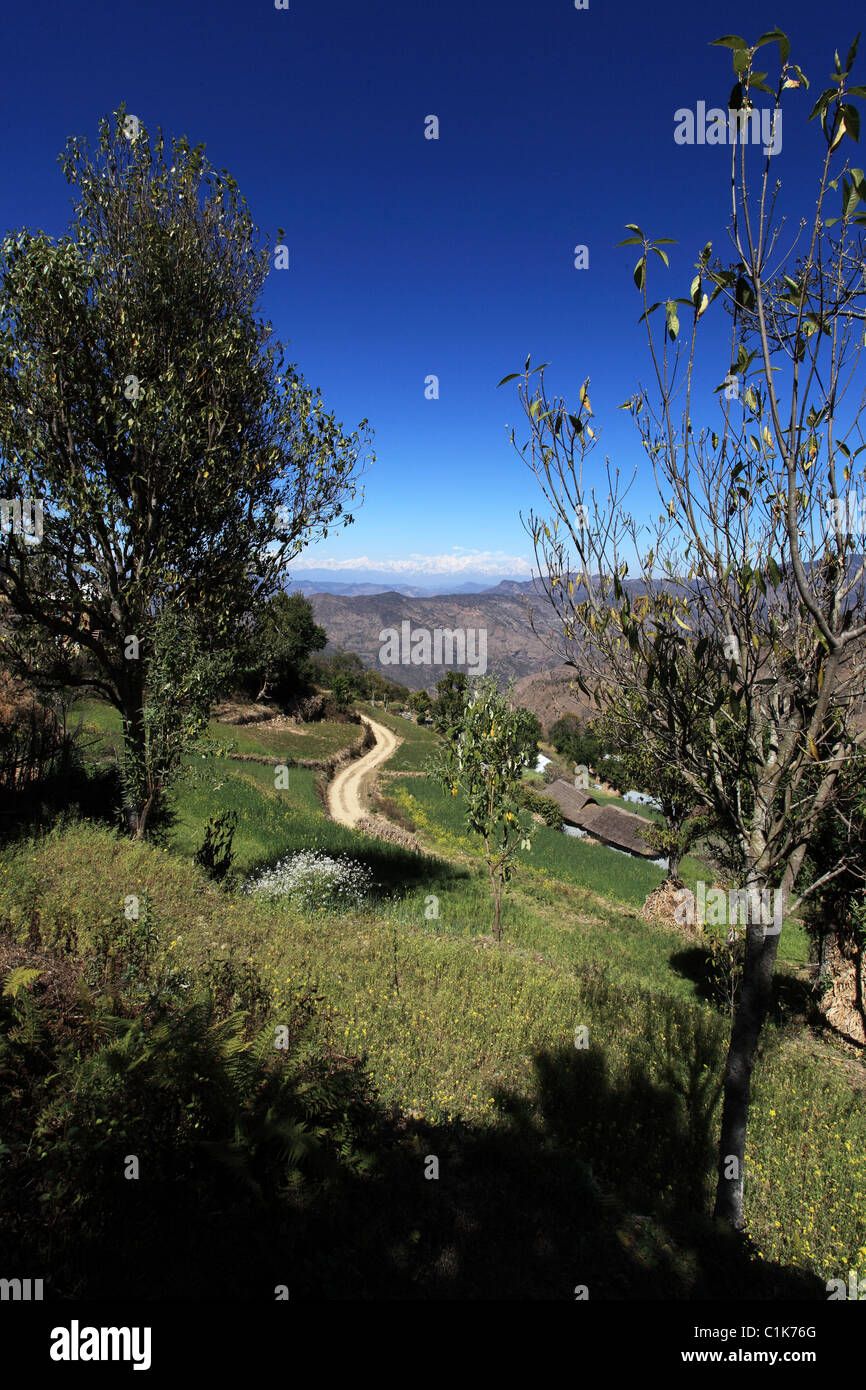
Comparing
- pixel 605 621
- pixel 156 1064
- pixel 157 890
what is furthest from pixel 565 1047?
pixel 157 890

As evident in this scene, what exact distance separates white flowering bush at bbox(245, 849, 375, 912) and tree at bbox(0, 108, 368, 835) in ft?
12.9

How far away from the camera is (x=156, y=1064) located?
5020 mm

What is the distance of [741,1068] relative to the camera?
17.9ft

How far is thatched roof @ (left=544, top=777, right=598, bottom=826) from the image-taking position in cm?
6850

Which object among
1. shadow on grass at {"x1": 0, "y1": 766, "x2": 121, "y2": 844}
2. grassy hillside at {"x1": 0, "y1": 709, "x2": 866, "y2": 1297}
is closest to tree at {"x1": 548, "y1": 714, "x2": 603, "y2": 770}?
shadow on grass at {"x1": 0, "y1": 766, "x2": 121, "y2": 844}

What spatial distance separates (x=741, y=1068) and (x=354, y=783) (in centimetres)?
3899

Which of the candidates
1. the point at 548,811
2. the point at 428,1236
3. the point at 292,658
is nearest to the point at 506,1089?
the point at 428,1236

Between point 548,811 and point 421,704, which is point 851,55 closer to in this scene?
point 548,811

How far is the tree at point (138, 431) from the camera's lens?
39.6 feet

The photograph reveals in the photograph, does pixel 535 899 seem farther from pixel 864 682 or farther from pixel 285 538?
pixel 864 682

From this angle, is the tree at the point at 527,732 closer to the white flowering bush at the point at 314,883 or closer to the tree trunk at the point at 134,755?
the white flowering bush at the point at 314,883

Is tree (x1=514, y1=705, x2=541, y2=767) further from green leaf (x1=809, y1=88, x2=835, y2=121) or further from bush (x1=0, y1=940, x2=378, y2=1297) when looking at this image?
green leaf (x1=809, y1=88, x2=835, y2=121)

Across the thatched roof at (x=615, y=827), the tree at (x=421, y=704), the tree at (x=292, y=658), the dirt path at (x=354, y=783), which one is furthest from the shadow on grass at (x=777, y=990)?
the tree at (x=421, y=704)
